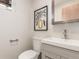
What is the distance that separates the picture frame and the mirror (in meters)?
0.26

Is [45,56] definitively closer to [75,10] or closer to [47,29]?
[47,29]

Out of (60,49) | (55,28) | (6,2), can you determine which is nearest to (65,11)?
(55,28)

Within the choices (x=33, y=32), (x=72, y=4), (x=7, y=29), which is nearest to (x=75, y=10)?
(x=72, y=4)

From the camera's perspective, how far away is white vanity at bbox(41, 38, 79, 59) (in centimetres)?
91

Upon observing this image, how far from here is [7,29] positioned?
78.7 inches

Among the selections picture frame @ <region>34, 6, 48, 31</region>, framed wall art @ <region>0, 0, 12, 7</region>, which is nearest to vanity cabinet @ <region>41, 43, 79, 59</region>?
picture frame @ <region>34, 6, 48, 31</region>

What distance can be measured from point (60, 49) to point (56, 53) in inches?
3.4

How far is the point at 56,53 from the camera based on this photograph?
111cm

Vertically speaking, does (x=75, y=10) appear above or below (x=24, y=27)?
above

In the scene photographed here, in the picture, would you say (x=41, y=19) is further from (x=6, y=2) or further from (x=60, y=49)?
(x=60, y=49)

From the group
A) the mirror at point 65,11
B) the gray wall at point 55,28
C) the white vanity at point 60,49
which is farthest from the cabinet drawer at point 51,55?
the mirror at point 65,11

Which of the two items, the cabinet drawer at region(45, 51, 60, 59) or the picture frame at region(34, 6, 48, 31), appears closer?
the cabinet drawer at region(45, 51, 60, 59)

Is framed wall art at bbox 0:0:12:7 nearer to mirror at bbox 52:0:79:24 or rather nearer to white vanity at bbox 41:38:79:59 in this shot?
mirror at bbox 52:0:79:24

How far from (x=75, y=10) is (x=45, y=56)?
2.60 feet
